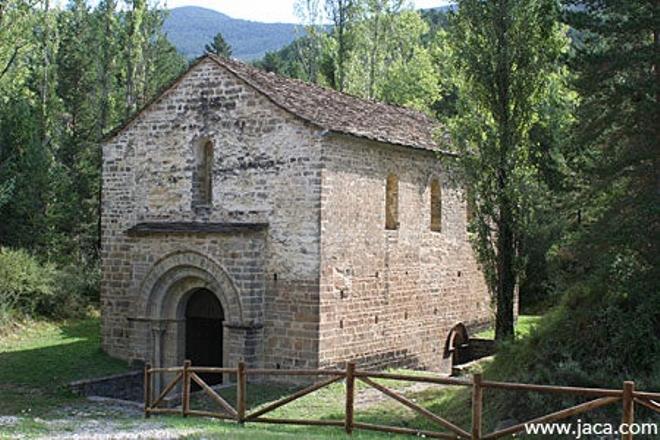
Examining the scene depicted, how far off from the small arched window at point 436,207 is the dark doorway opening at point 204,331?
670 centimetres

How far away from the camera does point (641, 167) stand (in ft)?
44.5

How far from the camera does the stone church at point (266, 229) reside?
58.0 ft

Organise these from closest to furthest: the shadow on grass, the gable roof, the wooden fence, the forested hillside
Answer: the wooden fence < the shadow on grass < the gable roof < the forested hillside

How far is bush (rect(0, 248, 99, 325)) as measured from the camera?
2366cm

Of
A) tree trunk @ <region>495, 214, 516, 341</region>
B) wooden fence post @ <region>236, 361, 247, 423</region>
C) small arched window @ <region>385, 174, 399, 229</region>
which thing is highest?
small arched window @ <region>385, 174, 399, 229</region>

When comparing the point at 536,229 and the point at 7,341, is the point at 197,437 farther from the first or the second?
the point at 7,341

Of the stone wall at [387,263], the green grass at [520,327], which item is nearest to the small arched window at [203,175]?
the stone wall at [387,263]

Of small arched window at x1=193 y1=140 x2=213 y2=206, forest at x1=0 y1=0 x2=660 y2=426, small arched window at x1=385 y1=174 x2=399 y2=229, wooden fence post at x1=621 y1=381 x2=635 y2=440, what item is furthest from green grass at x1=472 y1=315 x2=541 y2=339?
wooden fence post at x1=621 y1=381 x2=635 y2=440

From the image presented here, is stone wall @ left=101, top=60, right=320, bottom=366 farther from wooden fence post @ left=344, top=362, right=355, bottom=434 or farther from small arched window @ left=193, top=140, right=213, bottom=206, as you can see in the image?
wooden fence post @ left=344, top=362, right=355, bottom=434

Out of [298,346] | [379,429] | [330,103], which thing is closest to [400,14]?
[330,103]

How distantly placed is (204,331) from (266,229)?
4064 millimetres

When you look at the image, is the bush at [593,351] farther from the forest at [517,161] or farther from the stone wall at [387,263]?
the stone wall at [387,263]

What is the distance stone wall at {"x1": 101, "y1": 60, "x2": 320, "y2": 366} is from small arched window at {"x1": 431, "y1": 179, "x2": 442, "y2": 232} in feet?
19.0

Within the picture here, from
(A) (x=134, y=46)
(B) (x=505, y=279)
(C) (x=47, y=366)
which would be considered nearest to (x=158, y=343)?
(C) (x=47, y=366)
